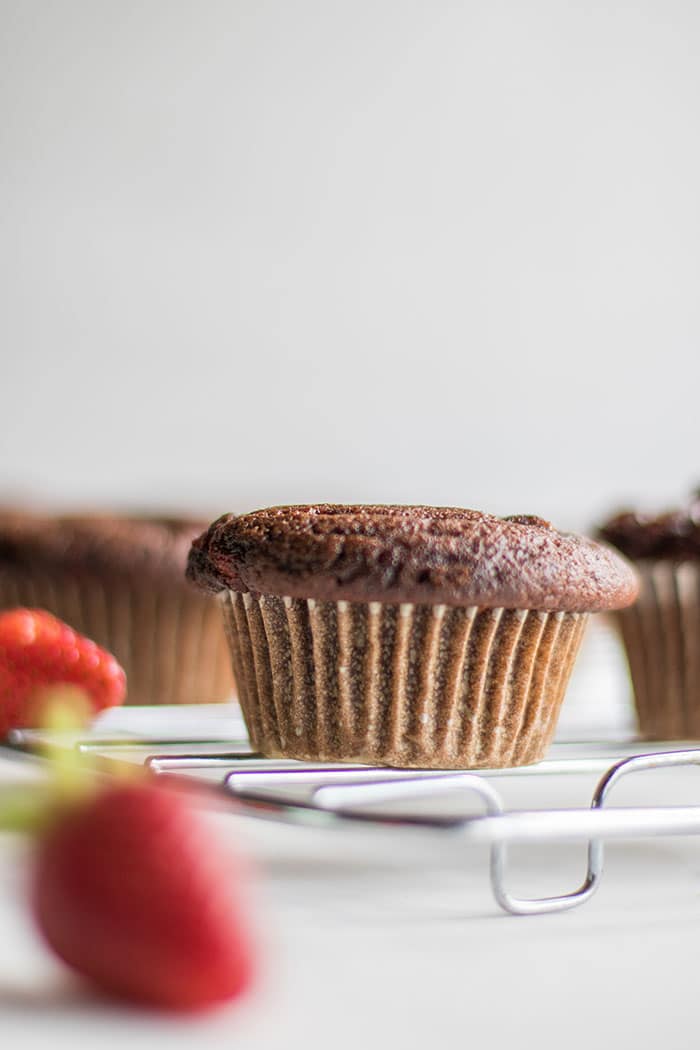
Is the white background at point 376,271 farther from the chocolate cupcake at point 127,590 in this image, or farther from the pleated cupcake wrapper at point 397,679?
the pleated cupcake wrapper at point 397,679

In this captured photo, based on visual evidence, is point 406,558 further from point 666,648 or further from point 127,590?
point 127,590

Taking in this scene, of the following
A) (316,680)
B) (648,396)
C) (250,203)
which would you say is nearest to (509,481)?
(648,396)

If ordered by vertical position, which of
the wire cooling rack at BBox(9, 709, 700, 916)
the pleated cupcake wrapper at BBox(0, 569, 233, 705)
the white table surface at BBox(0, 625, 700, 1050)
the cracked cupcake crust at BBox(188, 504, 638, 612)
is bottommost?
the pleated cupcake wrapper at BBox(0, 569, 233, 705)

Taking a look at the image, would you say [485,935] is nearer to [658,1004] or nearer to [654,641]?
[658,1004]

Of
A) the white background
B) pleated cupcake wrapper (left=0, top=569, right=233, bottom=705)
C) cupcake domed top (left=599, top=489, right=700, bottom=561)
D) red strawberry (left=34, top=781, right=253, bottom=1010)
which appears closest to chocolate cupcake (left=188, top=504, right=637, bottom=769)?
cupcake domed top (left=599, top=489, right=700, bottom=561)

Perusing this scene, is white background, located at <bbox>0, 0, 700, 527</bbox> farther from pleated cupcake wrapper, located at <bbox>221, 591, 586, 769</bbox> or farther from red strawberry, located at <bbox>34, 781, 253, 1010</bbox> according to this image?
red strawberry, located at <bbox>34, 781, 253, 1010</bbox>

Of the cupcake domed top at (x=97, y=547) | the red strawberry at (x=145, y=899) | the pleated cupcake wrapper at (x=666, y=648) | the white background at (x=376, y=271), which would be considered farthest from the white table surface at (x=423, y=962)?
the white background at (x=376, y=271)
